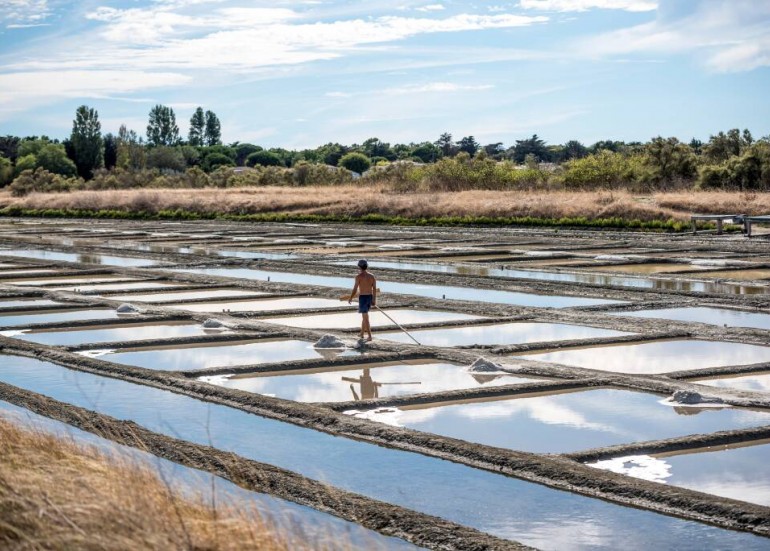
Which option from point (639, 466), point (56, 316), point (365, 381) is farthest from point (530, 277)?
point (639, 466)

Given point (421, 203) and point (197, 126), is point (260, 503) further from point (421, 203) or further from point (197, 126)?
point (197, 126)

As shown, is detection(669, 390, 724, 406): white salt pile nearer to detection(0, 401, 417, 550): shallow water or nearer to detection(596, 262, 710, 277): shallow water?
detection(0, 401, 417, 550): shallow water

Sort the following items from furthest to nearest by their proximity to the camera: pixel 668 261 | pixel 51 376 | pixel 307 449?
pixel 668 261 → pixel 51 376 → pixel 307 449

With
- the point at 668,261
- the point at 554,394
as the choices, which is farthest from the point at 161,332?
the point at 668,261

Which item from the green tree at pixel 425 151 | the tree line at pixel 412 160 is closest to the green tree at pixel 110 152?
the tree line at pixel 412 160

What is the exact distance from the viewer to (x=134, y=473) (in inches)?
246

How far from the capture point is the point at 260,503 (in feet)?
22.5

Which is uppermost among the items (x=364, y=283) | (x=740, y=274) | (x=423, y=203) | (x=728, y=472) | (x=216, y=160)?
(x=216, y=160)

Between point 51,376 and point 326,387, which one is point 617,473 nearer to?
point 326,387

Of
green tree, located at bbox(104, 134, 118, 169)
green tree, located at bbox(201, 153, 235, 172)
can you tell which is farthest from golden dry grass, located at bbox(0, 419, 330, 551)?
green tree, located at bbox(201, 153, 235, 172)

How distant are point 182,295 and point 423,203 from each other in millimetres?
23572

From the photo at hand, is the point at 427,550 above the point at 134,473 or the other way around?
the other way around

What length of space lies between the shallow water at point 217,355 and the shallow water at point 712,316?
463cm

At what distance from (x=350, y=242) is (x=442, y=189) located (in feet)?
66.3
